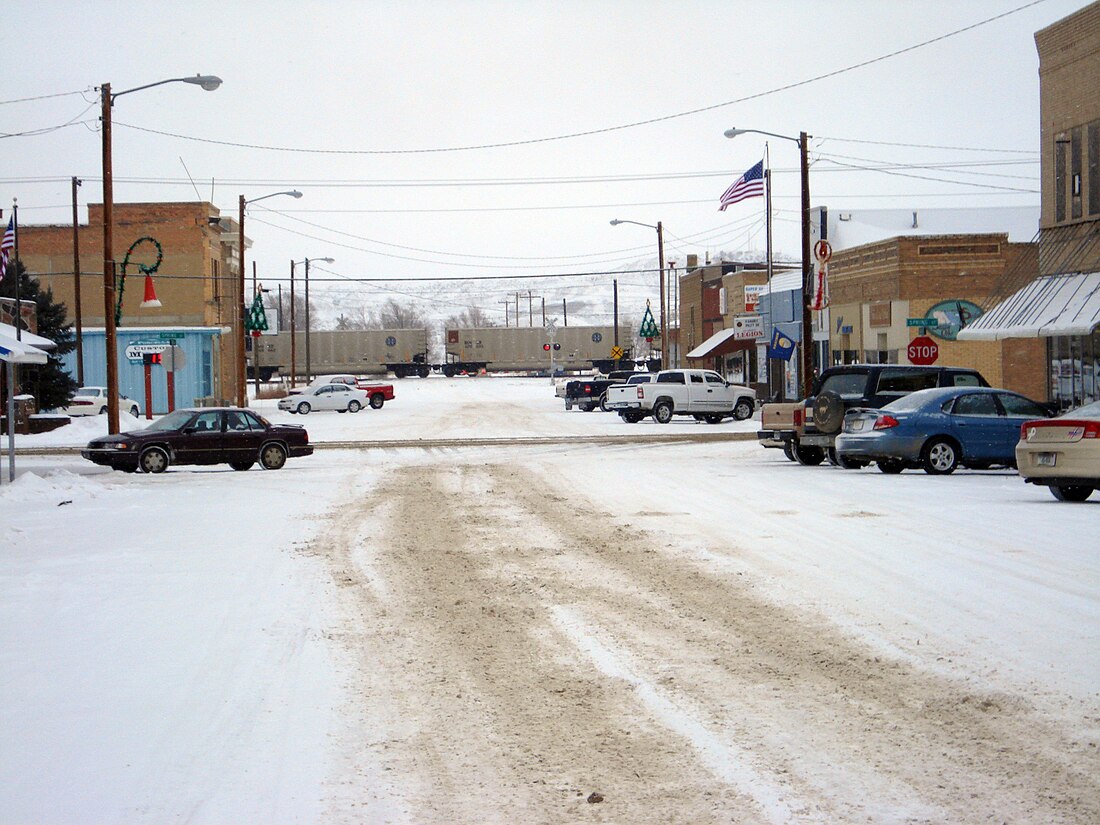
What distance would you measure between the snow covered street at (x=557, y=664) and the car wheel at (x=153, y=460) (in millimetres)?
7660

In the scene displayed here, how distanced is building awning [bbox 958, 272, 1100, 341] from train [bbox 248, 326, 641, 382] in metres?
70.4

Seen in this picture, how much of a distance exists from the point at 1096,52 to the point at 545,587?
75.4 feet

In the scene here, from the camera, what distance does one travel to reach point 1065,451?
16141mm

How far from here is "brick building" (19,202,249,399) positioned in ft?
196

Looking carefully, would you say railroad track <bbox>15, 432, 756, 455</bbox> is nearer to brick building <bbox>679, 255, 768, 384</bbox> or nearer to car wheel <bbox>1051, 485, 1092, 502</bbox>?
car wheel <bbox>1051, 485, 1092, 502</bbox>

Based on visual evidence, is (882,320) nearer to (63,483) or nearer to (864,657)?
(63,483)

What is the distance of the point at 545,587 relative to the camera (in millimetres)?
11234

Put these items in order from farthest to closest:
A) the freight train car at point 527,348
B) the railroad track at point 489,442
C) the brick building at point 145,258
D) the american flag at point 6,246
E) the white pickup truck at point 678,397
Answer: the freight train car at point 527,348 < the brick building at point 145,258 < the white pickup truck at point 678,397 < the american flag at point 6,246 < the railroad track at point 489,442

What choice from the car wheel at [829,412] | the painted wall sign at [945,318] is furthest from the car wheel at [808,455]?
the painted wall sign at [945,318]

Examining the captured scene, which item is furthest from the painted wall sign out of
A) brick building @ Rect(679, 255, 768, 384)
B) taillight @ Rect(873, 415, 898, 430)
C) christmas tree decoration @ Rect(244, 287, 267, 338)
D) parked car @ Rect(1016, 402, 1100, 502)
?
christmas tree decoration @ Rect(244, 287, 267, 338)

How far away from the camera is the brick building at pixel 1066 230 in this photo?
28.0 meters

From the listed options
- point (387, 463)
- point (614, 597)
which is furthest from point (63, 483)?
point (614, 597)

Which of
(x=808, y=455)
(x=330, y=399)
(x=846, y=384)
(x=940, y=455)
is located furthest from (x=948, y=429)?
(x=330, y=399)

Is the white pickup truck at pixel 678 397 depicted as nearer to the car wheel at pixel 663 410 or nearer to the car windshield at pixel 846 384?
the car wheel at pixel 663 410
